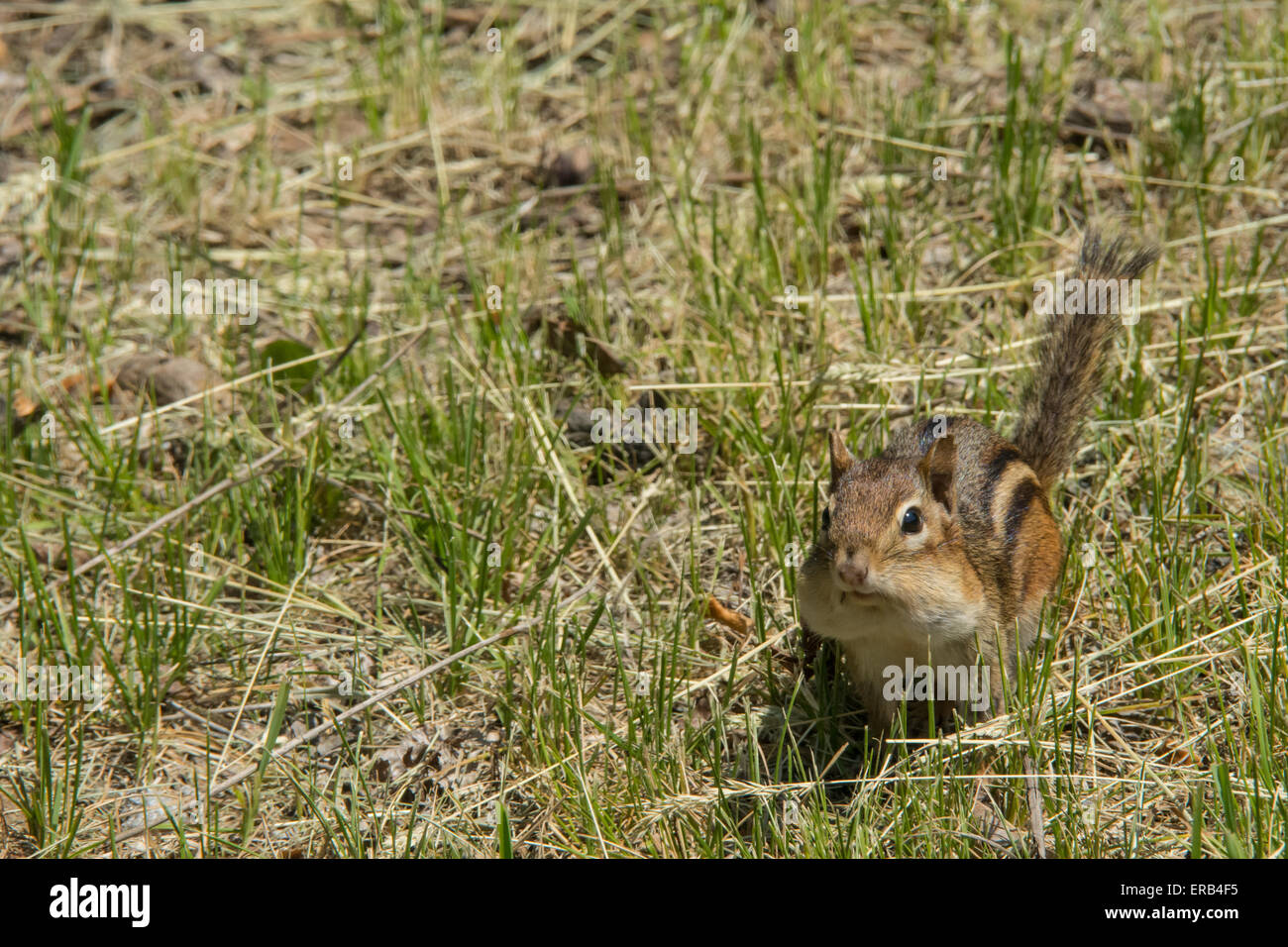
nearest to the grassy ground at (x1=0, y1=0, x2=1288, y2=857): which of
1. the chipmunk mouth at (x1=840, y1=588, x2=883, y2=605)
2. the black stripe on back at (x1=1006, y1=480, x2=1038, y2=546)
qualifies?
the black stripe on back at (x1=1006, y1=480, x2=1038, y2=546)

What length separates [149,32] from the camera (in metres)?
6.05

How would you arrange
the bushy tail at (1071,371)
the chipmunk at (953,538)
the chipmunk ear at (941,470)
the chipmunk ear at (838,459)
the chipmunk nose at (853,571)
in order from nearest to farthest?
the chipmunk nose at (853,571) < the chipmunk at (953,538) < the chipmunk ear at (941,470) < the chipmunk ear at (838,459) < the bushy tail at (1071,371)

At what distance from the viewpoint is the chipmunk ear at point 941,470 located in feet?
9.23

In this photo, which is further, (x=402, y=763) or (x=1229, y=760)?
(x=402, y=763)

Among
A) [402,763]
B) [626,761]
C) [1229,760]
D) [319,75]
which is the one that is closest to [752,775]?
[626,761]

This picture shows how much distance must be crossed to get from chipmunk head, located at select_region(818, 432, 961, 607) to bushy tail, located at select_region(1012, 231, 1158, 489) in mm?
625

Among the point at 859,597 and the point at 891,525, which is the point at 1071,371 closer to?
the point at 891,525

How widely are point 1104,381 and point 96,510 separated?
293 cm

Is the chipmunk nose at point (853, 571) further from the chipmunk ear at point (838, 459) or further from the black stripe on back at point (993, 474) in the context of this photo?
the black stripe on back at point (993, 474)

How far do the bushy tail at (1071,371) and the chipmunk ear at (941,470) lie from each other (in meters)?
0.60

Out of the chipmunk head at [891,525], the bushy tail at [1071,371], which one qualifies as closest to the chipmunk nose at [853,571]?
the chipmunk head at [891,525]

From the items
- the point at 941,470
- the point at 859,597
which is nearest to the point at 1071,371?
the point at 941,470

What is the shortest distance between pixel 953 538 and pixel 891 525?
20 cm

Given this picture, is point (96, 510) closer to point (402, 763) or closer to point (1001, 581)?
point (402, 763)
